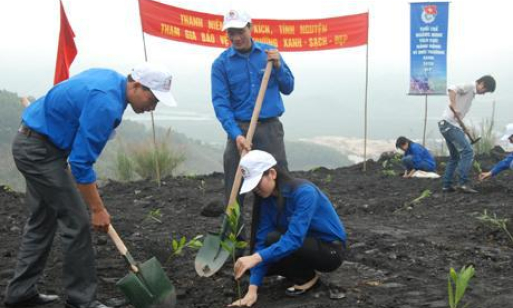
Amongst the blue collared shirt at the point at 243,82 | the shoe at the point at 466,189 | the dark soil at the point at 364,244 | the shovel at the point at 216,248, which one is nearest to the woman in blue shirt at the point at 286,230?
the dark soil at the point at 364,244

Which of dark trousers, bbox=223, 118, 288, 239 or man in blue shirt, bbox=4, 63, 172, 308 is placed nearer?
man in blue shirt, bbox=4, 63, 172, 308

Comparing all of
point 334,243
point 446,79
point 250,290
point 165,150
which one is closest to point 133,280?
point 250,290

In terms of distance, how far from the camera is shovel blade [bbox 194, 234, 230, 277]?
3991mm

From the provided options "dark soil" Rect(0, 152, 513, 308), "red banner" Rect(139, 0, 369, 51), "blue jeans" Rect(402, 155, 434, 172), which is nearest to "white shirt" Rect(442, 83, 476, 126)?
"dark soil" Rect(0, 152, 513, 308)

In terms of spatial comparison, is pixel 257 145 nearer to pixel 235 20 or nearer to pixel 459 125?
pixel 235 20

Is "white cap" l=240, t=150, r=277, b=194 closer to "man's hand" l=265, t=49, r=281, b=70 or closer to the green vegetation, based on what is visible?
"man's hand" l=265, t=49, r=281, b=70

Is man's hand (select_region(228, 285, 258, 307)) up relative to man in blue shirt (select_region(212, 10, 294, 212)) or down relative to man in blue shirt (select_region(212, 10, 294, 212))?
down

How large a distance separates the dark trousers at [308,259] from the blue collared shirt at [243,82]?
44.0 inches

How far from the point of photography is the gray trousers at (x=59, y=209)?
134 inches

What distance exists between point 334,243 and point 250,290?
0.54 m

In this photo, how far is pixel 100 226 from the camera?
3393 millimetres

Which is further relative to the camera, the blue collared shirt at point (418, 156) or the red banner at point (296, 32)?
the red banner at point (296, 32)

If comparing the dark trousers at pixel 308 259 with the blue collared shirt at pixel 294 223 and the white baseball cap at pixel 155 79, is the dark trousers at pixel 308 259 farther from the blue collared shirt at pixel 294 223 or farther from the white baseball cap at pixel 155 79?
Answer: the white baseball cap at pixel 155 79

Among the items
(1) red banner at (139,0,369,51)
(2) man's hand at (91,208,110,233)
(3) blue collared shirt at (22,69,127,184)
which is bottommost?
(2) man's hand at (91,208,110,233)
